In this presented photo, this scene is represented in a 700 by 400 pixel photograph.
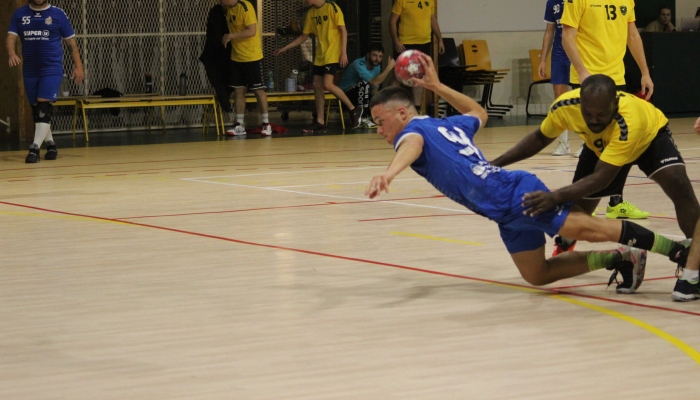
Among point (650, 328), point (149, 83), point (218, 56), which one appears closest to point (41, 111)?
point (218, 56)

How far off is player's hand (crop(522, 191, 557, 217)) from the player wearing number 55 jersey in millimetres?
4258

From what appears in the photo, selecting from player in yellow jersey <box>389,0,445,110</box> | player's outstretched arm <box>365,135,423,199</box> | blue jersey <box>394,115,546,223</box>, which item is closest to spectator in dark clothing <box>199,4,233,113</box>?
player in yellow jersey <box>389,0,445,110</box>

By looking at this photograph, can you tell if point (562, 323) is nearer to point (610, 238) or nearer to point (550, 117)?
point (610, 238)

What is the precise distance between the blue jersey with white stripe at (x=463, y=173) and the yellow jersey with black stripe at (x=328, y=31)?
12159mm

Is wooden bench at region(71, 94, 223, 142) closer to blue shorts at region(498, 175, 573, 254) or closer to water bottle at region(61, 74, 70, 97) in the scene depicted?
water bottle at region(61, 74, 70, 97)

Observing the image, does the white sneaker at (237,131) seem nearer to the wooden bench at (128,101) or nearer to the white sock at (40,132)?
the wooden bench at (128,101)

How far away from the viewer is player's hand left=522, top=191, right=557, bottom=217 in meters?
5.17

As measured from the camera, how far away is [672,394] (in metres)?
3.71

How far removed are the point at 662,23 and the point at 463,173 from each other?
16.4 metres

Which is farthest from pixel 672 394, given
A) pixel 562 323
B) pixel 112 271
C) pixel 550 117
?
pixel 112 271

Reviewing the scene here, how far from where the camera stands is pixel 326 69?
17453 millimetres

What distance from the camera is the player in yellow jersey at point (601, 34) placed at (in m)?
9.29

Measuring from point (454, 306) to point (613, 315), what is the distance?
0.73m

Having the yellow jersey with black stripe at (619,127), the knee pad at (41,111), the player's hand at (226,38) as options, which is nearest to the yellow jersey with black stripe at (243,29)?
the player's hand at (226,38)
